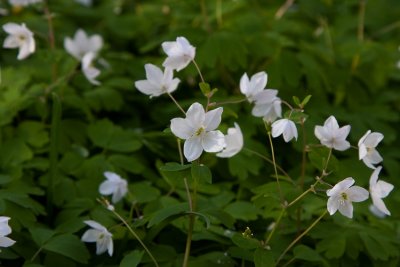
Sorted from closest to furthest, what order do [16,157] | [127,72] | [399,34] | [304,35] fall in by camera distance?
[16,157] < [127,72] < [304,35] < [399,34]

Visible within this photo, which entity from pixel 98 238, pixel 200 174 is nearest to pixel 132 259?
pixel 98 238

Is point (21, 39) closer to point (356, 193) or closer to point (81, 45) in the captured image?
point (81, 45)

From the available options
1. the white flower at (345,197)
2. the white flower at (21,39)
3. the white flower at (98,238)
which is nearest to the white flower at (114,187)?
the white flower at (98,238)

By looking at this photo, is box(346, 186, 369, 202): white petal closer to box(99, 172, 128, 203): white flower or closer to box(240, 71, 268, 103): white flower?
box(240, 71, 268, 103): white flower

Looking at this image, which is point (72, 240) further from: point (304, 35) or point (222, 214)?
point (304, 35)

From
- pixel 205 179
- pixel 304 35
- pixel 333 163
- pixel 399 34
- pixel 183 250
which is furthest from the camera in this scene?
pixel 399 34

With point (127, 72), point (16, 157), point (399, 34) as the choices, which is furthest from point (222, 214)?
point (399, 34)
